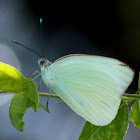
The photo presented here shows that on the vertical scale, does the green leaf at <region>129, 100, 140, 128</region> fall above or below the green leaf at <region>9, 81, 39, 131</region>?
below

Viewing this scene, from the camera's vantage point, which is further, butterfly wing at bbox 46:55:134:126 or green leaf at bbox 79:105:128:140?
butterfly wing at bbox 46:55:134:126

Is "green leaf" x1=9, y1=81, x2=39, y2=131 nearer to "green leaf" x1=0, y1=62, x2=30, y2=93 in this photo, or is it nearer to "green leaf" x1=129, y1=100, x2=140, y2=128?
"green leaf" x1=0, y1=62, x2=30, y2=93

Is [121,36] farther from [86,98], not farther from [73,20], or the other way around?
[86,98]

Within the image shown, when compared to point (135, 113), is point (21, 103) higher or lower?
higher

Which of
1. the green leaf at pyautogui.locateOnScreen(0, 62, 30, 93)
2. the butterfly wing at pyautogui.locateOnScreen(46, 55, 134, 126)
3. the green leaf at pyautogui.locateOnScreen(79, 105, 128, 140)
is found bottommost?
the green leaf at pyautogui.locateOnScreen(79, 105, 128, 140)

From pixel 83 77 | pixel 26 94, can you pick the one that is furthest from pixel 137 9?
pixel 26 94

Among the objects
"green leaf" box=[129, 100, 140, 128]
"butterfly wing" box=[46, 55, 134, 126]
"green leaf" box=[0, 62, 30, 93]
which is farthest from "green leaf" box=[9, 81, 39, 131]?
"green leaf" box=[129, 100, 140, 128]

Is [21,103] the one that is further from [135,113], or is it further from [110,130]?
[135,113]

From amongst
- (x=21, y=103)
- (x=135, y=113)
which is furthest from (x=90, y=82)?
(x=21, y=103)
